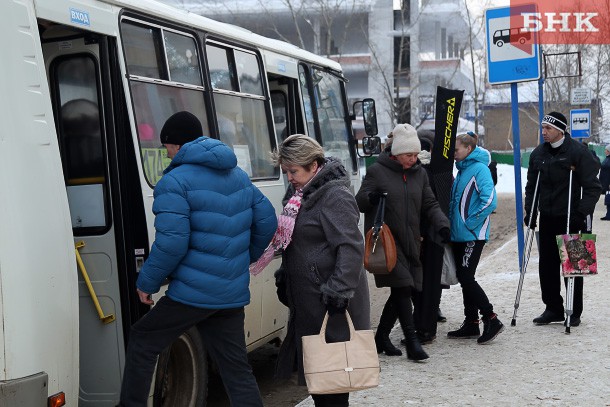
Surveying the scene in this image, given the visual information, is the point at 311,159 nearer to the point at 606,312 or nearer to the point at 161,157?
the point at 161,157

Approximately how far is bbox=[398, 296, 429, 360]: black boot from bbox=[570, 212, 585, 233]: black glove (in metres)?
1.91

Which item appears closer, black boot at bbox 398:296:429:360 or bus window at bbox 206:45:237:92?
bus window at bbox 206:45:237:92

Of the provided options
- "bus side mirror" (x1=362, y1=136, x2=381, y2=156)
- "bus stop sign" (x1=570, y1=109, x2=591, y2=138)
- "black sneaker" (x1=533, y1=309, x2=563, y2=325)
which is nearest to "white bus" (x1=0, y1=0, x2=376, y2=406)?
"bus side mirror" (x1=362, y1=136, x2=381, y2=156)

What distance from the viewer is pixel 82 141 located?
5.25 m

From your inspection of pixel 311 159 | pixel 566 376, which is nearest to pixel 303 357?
pixel 311 159

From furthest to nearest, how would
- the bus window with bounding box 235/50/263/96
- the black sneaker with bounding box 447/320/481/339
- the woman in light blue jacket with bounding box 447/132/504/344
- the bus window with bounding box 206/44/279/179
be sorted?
the black sneaker with bounding box 447/320/481/339
the woman in light blue jacket with bounding box 447/132/504/344
the bus window with bounding box 235/50/263/96
the bus window with bounding box 206/44/279/179

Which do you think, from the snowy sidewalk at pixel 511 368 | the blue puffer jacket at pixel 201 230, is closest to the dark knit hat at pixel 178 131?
the blue puffer jacket at pixel 201 230

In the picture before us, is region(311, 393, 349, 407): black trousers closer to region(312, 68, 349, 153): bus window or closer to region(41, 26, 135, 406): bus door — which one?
region(41, 26, 135, 406): bus door

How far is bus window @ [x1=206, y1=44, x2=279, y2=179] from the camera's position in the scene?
6.55m

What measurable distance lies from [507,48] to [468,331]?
Answer: 4892mm

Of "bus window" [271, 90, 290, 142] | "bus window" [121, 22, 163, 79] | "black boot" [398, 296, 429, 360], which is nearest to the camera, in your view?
"bus window" [121, 22, 163, 79]

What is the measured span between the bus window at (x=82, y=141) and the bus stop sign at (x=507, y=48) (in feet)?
25.6

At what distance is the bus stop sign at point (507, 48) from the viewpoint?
39.0ft

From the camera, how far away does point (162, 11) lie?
230 inches
